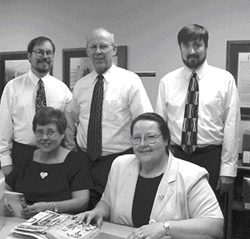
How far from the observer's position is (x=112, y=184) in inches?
80.4

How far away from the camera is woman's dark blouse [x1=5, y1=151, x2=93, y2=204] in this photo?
2221mm

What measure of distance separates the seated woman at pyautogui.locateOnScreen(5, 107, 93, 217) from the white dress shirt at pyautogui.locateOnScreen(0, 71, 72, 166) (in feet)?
1.49

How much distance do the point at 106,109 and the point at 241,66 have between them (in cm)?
146

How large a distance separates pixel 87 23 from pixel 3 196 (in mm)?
2583

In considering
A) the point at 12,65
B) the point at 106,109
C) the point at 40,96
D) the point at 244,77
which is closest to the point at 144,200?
the point at 106,109

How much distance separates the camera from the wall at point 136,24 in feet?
11.3

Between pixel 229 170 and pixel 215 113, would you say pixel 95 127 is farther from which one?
pixel 229 170

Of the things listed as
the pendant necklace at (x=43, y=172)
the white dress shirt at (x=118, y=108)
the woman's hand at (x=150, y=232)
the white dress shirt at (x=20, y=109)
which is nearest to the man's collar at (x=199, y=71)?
the white dress shirt at (x=118, y=108)

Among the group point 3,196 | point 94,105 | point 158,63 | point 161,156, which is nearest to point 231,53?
point 158,63

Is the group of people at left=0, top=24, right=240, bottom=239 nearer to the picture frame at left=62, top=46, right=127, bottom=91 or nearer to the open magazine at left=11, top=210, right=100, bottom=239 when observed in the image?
the open magazine at left=11, top=210, right=100, bottom=239

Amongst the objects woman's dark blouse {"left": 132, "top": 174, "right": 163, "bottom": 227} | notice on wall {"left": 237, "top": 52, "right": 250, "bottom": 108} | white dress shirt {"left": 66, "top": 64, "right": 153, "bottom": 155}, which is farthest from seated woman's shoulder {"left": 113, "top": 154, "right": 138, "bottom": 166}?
notice on wall {"left": 237, "top": 52, "right": 250, "bottom": 108}

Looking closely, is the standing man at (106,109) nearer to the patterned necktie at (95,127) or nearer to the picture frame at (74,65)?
the patterned necktie at (95,127)

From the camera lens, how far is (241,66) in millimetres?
3410

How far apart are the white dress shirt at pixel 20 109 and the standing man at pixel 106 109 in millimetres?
349
